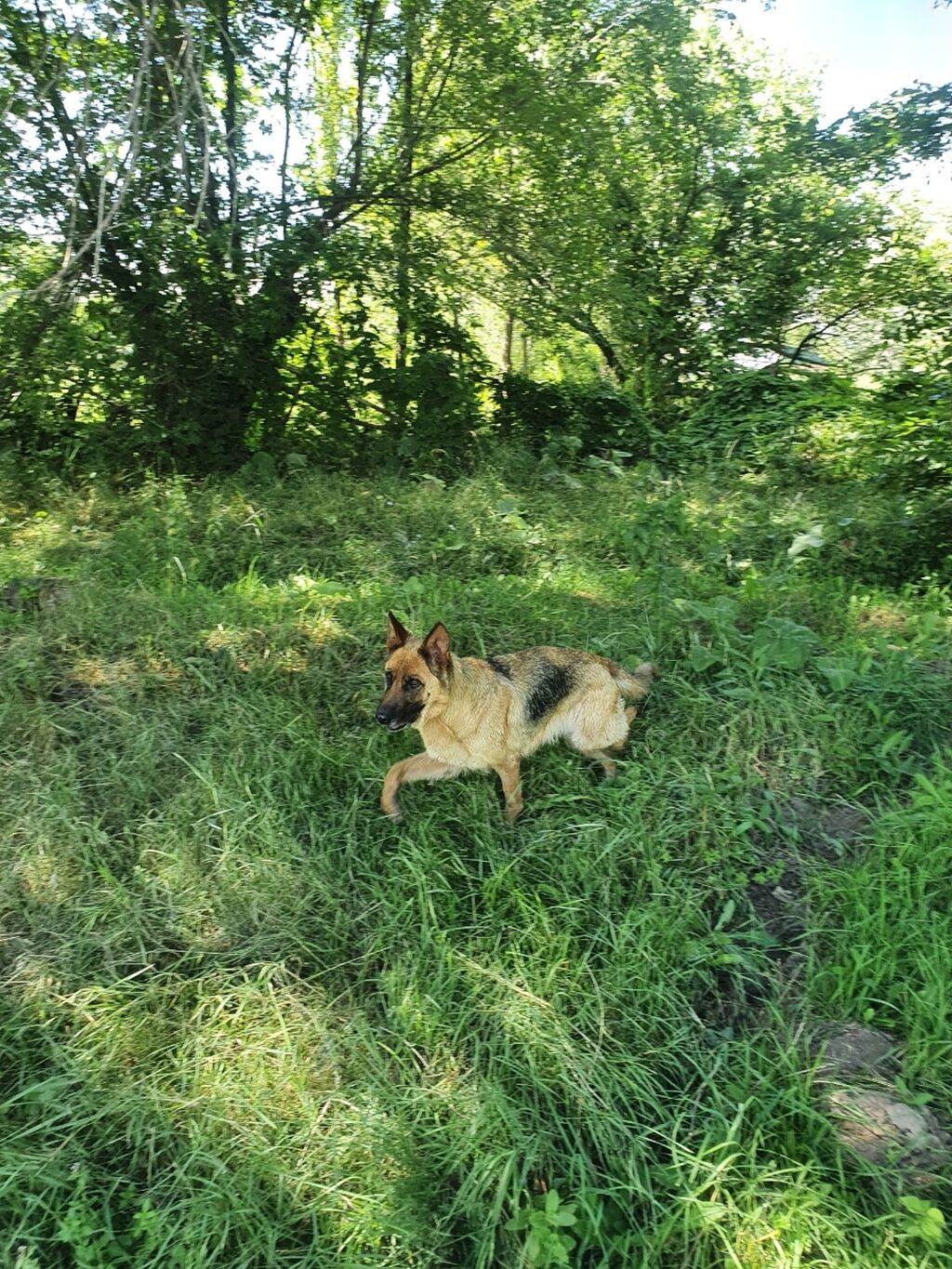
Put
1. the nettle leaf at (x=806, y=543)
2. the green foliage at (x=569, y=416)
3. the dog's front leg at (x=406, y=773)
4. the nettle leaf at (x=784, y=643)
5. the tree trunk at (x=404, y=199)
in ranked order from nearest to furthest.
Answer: the dog's front leg at (x=406, y=773)
the nettle leaf at (x=784, y=643)
the nettle leaf at (x=806, y=543)
the tree trunk at (x=404, y=199)
the green foliage at (x=569, y=416)

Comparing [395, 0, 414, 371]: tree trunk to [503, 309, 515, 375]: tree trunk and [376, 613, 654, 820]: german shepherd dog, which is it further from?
[376, 613, 654, 820]: german shepherd dog

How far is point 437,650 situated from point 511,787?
78cm

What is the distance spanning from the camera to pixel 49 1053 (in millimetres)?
2738

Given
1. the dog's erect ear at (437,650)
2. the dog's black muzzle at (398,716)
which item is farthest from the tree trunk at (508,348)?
the dog's black muzzle at (398,716)

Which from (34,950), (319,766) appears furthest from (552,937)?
(34,950)

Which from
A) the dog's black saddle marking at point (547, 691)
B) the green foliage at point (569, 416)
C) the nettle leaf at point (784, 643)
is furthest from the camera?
the green foliage at point (569, 416)

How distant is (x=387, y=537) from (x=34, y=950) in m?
3.94

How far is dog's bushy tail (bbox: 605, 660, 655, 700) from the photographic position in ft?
13.4

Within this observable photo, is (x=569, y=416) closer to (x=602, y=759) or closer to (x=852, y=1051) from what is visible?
(x=602, y=759)

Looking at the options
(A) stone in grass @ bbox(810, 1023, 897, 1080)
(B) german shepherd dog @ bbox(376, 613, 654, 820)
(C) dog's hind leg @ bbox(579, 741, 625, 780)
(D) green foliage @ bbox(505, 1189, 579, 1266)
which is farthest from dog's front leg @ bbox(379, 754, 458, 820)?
(A) stone in grass @ bbox(810, 1023, 897, 1080)

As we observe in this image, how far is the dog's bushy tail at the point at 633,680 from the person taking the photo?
13.4 feet

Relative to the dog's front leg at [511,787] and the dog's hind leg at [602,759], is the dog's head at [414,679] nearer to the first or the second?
the dog's front leg at [511,787]

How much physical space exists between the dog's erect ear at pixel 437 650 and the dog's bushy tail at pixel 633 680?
1045 mm

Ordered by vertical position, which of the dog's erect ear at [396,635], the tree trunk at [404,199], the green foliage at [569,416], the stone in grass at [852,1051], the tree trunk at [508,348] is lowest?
the stone in grass at [852,1051]
